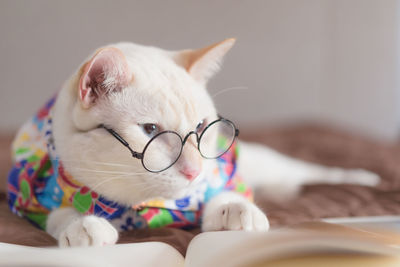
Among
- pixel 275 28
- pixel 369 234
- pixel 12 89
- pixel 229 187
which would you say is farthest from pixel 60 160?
pixel 275 28

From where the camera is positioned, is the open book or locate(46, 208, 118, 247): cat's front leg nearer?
the open book

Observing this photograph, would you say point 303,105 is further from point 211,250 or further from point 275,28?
point 211,250

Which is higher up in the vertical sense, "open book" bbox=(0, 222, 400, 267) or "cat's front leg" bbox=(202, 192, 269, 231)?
"open book" bbox=(0, 222, 400, 267)

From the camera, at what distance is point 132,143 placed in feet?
A: 2.95

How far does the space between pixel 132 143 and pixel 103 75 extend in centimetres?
17

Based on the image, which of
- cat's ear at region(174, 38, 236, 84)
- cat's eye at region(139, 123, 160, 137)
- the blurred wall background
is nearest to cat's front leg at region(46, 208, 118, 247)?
cat's eye at region(139, 123, 160, 137)

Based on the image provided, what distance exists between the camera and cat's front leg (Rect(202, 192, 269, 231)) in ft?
2.94

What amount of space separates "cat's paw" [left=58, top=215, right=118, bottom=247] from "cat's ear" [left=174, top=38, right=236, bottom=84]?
1.48 feet

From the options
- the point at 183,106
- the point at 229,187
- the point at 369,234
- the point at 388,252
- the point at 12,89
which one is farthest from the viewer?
the point at 12,89

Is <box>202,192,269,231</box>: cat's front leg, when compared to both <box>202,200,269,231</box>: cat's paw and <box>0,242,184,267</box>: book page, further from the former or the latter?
<box>0,242,184,267</box>: book page

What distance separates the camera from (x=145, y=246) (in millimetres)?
801

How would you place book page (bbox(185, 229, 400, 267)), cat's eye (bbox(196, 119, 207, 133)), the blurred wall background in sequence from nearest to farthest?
1. book page (bbox(185, 229, 400, 267))
2. cat's eye (bbox(196, 119, 207, 133))
3. the blurred wall background

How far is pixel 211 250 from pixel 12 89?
269 centimetres

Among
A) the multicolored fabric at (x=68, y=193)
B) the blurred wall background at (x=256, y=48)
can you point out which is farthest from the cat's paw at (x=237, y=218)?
the blurred wall background at (x=256, y=48)
